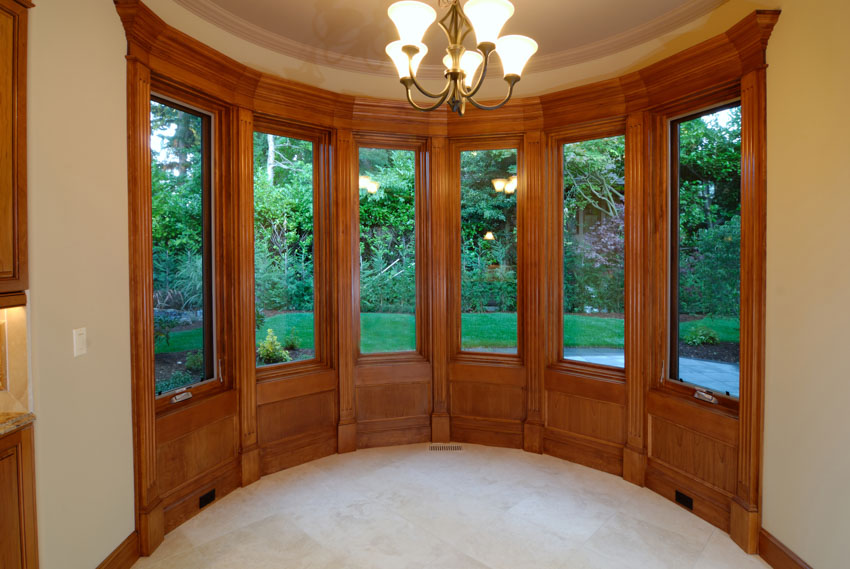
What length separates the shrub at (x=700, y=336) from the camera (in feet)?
10.00

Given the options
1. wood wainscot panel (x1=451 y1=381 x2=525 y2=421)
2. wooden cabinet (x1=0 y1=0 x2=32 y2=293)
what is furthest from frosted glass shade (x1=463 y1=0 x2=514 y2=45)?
wood wainscot panel (x1=451 y1=381 x2=525 y2=421)

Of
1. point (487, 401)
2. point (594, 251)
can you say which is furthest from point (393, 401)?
point (594, 251)

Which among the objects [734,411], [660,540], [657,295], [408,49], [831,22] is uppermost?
[831,22]

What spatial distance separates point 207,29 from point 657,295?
3.53 m

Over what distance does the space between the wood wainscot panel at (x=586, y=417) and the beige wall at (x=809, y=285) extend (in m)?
1.09

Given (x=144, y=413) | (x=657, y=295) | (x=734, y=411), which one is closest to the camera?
(x=144, y=413)

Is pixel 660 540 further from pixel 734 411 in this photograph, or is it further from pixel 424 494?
pixel 424 494

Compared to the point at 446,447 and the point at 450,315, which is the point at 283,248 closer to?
the point at 450,315

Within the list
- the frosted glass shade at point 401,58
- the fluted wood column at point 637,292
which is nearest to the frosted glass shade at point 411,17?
the frosted glass shade at point 401,58

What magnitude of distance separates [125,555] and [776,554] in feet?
11.0

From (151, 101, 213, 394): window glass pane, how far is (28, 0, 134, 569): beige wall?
0.36 metres

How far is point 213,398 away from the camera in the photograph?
316 cm

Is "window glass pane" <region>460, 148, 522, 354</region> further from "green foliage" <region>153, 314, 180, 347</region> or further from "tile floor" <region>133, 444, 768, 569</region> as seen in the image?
"green foliage" <region>153, 314, 180, 347</region>

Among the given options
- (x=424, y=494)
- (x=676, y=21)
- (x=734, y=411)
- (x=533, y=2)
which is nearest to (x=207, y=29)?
(x=533, y=2)
